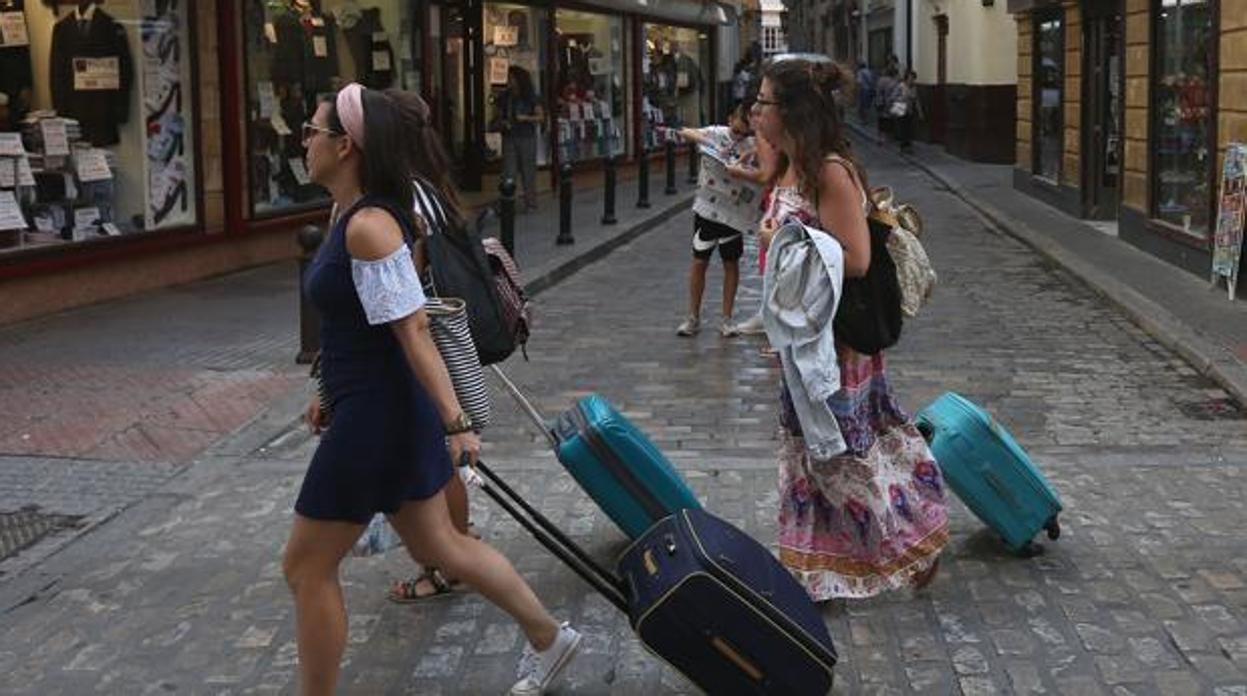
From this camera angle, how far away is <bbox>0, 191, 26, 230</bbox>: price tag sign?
10.7 m

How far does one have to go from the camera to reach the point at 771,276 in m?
4.72

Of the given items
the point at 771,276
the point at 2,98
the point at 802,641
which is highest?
the point at 2,98

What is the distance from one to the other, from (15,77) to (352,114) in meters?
8.08

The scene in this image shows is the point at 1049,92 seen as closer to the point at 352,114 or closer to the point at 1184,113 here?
the point at 1184,113

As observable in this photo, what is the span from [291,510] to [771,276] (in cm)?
262

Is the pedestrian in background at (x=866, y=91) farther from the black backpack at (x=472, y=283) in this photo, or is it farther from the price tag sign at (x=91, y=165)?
the black backpack at (x=472, y=283)

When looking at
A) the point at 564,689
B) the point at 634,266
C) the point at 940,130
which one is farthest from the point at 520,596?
the point at 940,130

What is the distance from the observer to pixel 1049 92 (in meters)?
21.1

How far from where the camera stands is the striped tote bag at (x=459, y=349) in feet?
14.5

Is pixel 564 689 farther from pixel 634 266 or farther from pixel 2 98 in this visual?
pixel 634 266

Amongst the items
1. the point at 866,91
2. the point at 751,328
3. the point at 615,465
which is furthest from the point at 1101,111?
the point at 866,91

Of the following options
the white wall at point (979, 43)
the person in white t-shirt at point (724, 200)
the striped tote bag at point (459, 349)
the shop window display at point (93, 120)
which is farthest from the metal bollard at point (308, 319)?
the white wall at point (979, 43)

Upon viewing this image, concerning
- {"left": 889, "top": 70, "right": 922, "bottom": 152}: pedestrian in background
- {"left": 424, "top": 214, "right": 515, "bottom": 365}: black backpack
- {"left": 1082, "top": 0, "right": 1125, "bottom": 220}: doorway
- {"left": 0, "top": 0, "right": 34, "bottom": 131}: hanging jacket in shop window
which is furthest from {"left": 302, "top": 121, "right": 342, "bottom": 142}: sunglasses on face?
→ {"left": 889, "top": 70, "right": 922, "bottom": 152}: pedestrian in background

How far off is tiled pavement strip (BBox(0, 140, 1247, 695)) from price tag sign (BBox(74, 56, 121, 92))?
4.58m
